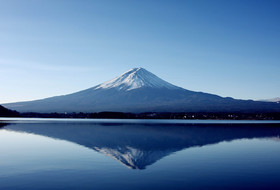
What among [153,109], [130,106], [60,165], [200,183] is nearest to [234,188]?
[200,183]

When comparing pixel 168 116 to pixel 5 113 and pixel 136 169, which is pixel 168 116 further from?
pixel 136 169

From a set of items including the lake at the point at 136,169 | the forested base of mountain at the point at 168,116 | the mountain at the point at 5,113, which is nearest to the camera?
the lake at the point at 136,169

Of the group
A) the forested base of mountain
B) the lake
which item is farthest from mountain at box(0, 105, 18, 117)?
the lake

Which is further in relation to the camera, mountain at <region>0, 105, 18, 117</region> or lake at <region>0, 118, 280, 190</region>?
mountain at <region>0, 105, 18, 117</region>

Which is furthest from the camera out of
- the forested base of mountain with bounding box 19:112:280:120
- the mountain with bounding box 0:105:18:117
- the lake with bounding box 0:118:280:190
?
the forested base of mountain with bounding box 19:112:280:120

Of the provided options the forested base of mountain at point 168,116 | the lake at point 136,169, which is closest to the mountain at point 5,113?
the forested base of mountain at point 168,116

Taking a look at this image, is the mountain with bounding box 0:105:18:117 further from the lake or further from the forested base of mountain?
the lake

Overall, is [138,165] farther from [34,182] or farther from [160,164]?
[34,182]

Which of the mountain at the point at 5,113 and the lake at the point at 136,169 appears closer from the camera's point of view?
the lake at the point at 136,169

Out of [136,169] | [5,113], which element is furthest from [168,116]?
[136,169]

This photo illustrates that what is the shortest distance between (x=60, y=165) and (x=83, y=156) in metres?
3.24

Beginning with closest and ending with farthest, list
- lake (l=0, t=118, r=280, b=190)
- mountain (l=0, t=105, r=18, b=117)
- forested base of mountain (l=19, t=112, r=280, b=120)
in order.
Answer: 1. lake (l=0, t=118, r=280, b=190)
2. mountain (l=0, t=105, r=18, b=117)
3. forested base of mountain (l=19, t=112, r=280, b=120)

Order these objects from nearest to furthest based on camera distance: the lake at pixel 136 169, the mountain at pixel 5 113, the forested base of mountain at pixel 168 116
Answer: the lake at pixel 136 169 < the mountain at pixel 5 113 < the forested base of mountain at pixel 168 116

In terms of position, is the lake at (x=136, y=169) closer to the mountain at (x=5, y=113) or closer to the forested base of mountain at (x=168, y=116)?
the mountain at (x=5, y=113)
